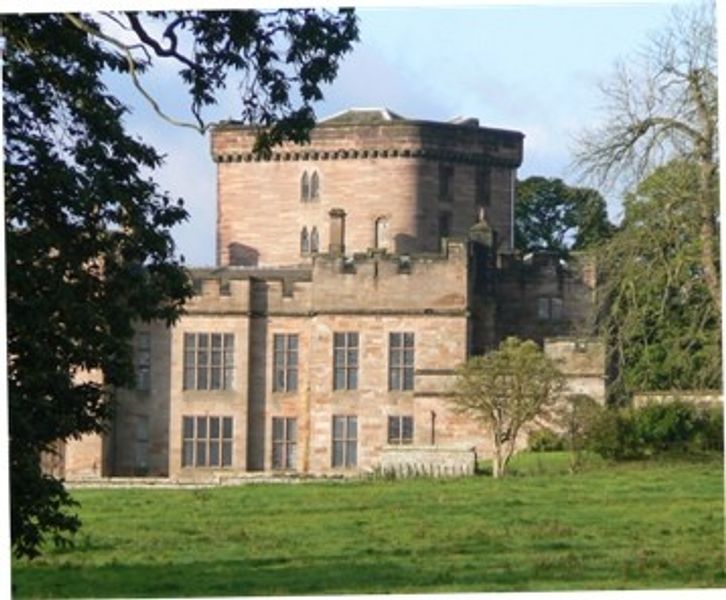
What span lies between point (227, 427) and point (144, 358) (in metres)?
2.24

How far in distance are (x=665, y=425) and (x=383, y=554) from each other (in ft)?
50.5

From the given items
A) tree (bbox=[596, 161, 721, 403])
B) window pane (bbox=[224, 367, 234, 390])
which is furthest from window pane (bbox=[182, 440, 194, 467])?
tree (bbox=[596, 161, 721, 403])

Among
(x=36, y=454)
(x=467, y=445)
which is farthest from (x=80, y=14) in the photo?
(x=467, y=445)

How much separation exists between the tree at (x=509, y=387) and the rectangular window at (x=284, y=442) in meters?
6.02

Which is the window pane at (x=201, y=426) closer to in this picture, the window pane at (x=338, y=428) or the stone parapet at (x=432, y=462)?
the window pane at (x=338, y=428)

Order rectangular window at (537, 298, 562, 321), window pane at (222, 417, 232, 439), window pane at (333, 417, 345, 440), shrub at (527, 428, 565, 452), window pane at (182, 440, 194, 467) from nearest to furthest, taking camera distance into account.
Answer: shrub at (527, 428, 565, 452), window pane at (333, 417, 345, 440), window pane at (182, 440, 194, 467), window pane at (222, 417, 232, 439), rectangular window at (537, 298, 562, 321)

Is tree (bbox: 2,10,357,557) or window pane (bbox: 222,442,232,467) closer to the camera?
tree (bbox: 2,10,357,557)

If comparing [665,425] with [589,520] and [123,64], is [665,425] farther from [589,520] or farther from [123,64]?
[123,64]

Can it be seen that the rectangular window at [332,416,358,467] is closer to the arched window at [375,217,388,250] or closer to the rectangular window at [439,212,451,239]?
the arched window at [375,217,388,250]

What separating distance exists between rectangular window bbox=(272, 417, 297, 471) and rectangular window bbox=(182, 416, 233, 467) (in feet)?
2.94

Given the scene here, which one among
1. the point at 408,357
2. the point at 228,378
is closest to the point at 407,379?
the point at 408,357

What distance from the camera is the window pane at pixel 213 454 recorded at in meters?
47.3

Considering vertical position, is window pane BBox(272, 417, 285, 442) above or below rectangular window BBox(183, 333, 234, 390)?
below

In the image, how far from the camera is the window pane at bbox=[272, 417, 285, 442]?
47781 millimetres
